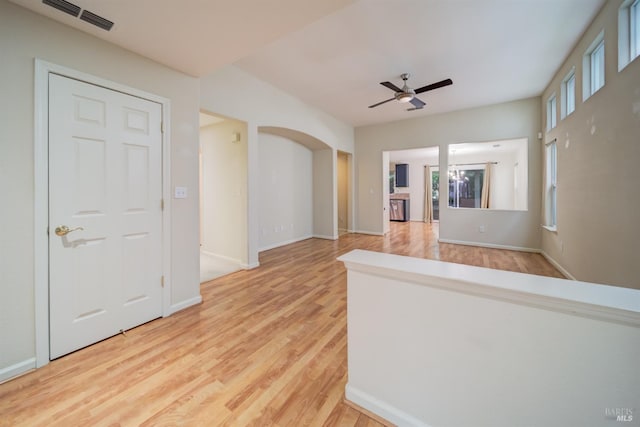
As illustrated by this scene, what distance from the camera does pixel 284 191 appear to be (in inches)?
225

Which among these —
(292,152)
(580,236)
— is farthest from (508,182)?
(292,152)

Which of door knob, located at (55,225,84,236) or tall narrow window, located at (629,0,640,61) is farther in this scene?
tall narrow window, located at (629,0,640,61)

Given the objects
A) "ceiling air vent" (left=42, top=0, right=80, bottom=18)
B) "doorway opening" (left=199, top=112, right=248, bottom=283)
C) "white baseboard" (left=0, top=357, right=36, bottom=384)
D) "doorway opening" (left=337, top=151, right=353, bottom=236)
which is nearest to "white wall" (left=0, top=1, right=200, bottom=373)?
"white baseboard" (left=0, top=357, right=36, bottom=384)

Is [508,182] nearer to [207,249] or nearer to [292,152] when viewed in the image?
[292,152]

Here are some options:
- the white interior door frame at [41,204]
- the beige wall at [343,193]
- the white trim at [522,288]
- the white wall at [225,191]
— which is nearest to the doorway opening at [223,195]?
the white wall at [225,191]

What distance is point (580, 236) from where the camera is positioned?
10.1 ft

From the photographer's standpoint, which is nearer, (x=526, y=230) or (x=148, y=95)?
(x=148, y=95)

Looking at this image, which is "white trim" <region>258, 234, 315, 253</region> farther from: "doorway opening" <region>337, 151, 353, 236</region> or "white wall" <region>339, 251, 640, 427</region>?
"white wall" <region>339, 251, 640, 427</region>

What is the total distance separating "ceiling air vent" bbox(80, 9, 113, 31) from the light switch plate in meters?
1.36

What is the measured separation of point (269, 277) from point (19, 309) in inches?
92.1

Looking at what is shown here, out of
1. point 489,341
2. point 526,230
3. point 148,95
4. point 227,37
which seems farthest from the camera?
point 526,230

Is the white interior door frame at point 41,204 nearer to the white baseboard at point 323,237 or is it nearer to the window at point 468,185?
the white baseboard at point 323,237

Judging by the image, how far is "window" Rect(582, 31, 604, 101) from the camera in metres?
2.77

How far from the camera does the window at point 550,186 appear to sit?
4.44 meters
